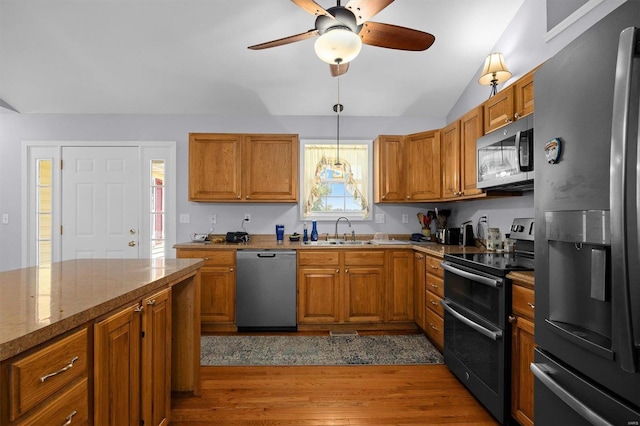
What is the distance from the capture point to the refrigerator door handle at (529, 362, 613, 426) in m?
1.07

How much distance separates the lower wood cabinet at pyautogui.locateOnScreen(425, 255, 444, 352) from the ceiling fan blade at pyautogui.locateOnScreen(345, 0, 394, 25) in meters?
1.96

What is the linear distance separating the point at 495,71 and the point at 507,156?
1114mm

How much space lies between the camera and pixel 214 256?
335 centimetres

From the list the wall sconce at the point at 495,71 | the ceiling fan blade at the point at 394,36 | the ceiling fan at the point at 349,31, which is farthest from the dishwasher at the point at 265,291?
the wall sconce at the point at 495,71

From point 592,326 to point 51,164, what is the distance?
5.34 meters

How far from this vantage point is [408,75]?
3545 millimetres

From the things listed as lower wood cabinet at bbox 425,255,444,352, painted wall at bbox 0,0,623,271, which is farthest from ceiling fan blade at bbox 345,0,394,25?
painted wall at bbox 0,0,623,271

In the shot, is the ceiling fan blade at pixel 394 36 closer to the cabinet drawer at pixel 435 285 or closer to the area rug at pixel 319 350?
the cabinet drawer at pixel 435 285

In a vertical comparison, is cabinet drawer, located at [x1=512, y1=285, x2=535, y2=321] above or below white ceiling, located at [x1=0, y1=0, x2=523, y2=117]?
below

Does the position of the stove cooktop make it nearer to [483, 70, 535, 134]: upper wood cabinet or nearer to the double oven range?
the double oven range

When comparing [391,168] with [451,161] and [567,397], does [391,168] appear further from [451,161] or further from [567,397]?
[567,397]

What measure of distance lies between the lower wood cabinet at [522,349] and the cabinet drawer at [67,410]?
1.94 metres

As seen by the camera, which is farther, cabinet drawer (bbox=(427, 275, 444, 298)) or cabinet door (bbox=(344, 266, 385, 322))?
cabinet door (bbox=(344, 266, 385, 322))

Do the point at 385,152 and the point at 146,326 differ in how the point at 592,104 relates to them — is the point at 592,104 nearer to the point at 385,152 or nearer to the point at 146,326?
the point at 146,326
